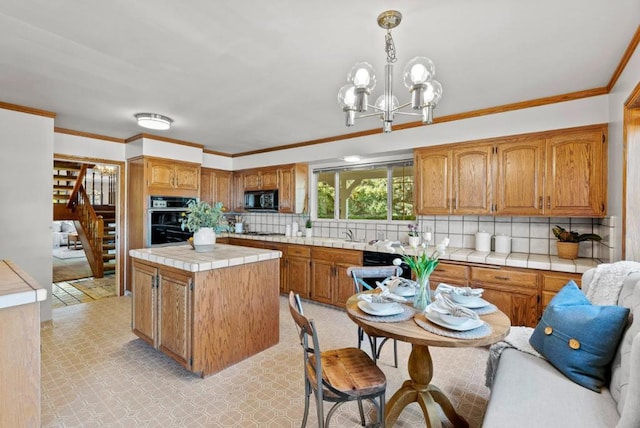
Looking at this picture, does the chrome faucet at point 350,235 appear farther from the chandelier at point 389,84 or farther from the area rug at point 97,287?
the area rug at point 97,287

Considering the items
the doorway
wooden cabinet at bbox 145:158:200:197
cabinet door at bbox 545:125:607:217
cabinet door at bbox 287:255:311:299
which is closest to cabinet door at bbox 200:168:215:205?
wooden cabinet at bbox 145:158:200:197

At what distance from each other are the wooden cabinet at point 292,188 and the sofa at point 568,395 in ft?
12.2

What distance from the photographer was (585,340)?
1.52 metres

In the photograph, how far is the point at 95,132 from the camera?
14.0ft

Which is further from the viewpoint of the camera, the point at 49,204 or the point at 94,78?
the point at 49,204

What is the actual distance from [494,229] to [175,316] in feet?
11.2

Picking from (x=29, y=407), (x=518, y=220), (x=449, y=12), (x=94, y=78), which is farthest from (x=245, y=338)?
(x=518, y=220)

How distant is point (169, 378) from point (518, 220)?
12.2 feet

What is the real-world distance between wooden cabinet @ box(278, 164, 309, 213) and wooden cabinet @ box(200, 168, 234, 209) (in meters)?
1.31

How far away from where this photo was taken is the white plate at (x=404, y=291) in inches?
81.5

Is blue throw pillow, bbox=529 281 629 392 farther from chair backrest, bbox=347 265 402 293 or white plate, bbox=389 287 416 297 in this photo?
chair backrest, bbox=347 265 402 293

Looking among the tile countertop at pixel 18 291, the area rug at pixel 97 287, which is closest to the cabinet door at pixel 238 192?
the area rug at pixel 97 287

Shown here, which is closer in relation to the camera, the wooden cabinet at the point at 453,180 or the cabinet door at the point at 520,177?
the cabinet door at the point at 520,177

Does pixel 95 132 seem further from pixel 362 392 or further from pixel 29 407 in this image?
pixel 362 392
